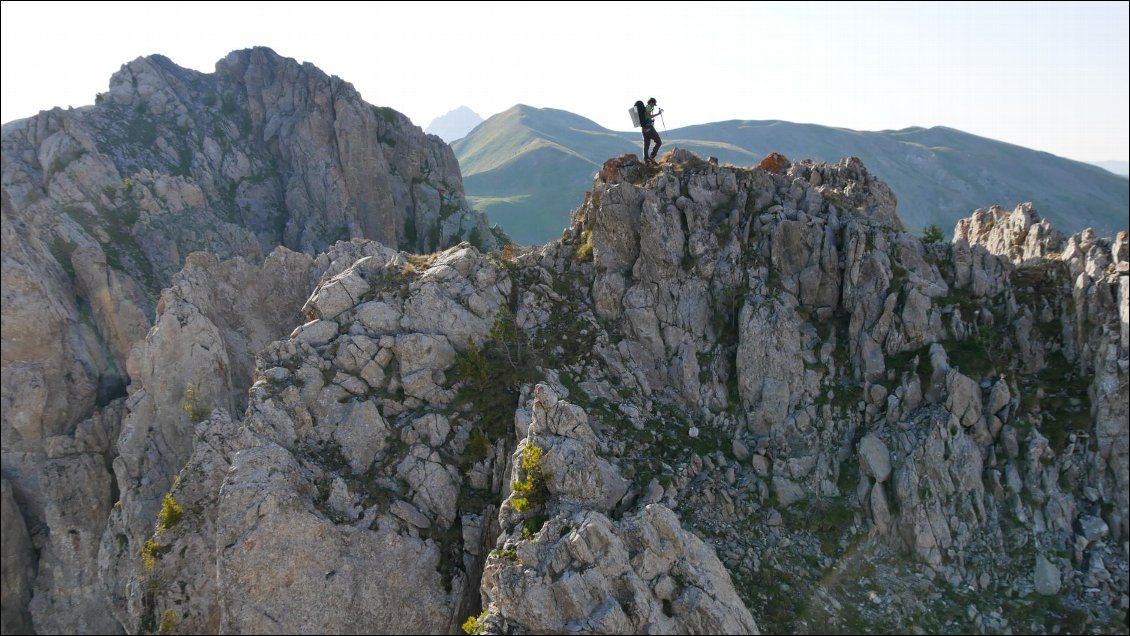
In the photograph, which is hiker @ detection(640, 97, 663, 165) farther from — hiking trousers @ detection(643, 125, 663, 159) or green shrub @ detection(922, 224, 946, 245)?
green shrub @ detection(922, 224, 946, 245)

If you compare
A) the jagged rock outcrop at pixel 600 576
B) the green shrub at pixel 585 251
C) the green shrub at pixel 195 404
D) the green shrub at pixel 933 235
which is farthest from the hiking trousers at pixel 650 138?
the green shrub at pixel 195 404

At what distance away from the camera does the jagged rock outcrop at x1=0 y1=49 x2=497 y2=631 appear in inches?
1624

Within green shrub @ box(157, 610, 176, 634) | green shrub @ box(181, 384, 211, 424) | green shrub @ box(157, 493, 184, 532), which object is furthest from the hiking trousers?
green shrub @ box(157, 610, 176, 634)

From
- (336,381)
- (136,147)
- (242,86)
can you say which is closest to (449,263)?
(336,381)

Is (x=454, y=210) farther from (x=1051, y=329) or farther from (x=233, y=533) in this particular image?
(x=1051, y=329)

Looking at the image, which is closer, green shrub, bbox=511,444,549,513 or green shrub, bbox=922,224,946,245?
green shrub, bbox=511,444,549,513

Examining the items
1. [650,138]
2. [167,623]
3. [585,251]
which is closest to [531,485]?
[585,251]

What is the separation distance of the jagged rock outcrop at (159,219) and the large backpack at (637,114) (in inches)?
1202

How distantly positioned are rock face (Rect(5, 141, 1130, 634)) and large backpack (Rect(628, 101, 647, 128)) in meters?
3.28

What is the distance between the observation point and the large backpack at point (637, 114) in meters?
39.4

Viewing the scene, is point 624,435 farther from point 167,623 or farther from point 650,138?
point 167,623

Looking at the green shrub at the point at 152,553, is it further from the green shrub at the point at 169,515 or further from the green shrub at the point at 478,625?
the green shrub at the point at 478,625

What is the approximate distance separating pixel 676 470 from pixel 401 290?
18.6 m

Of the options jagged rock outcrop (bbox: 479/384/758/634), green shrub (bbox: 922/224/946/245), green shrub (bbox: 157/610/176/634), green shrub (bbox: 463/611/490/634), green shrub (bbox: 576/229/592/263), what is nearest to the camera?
jagged rock outcrop (bbox: 479/384/758/634)
